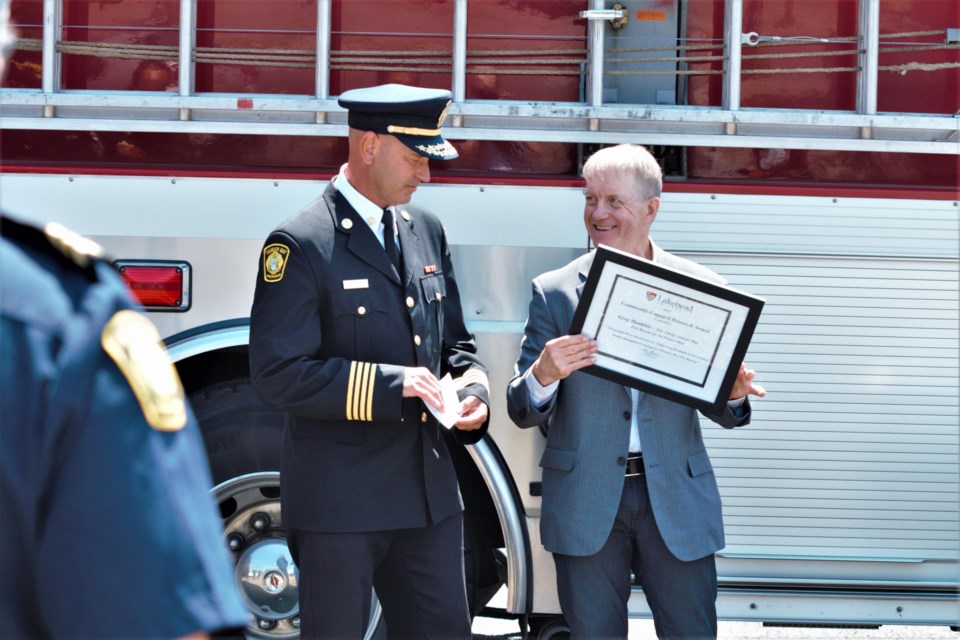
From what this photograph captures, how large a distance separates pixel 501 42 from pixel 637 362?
46.3 inches

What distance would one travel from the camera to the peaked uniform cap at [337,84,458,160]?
252 centimetres

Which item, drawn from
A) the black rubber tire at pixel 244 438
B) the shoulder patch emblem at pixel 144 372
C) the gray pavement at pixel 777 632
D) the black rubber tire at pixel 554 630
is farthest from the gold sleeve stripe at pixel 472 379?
the gray pavement at pixel 777 632

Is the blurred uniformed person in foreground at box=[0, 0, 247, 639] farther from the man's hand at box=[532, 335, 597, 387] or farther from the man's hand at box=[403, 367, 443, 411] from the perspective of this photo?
the man's hand at box=[532, 335, 597, 387]

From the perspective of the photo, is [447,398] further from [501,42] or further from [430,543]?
[501,42]

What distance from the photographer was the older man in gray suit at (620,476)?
2.66m

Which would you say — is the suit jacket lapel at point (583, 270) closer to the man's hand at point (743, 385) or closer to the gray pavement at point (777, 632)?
the man's hand at point (743, 385)

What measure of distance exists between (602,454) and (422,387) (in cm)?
54

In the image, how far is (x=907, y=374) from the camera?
321cm

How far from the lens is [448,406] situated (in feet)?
8.14

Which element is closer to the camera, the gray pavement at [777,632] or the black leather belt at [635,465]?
the black leather belt at [635,465]

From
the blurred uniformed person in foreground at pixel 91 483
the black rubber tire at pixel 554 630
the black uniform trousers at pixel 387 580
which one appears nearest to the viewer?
the blurred uniformed person in foreground at pixel 91 483

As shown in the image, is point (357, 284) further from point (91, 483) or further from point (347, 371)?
point (91, 483)

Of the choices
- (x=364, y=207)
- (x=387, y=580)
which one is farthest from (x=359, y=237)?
(x=387, y=580)

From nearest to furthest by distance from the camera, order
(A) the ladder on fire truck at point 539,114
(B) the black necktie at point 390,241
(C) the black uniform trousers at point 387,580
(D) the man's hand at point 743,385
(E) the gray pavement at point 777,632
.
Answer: (C) the black uniform trousers at point 387,580
(B) the black necktie at point 390,241
(D) the man's hand at point 743,385
(A) the ladder on fire truck at point 539,114
(E) the gray pavement at point 777,632
